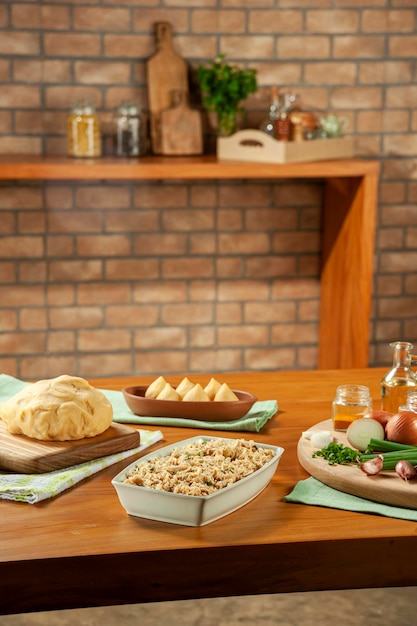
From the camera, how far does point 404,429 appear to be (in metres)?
1.56

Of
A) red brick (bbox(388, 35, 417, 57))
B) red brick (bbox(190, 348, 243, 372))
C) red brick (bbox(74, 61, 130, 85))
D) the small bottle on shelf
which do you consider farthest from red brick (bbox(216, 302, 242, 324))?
red brick (bbox(388, 35, 417, 57))

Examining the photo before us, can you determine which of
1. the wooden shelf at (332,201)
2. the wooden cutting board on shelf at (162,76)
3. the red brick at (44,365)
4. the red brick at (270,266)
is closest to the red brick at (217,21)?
the wooden cutting board on shelf at (162,76)

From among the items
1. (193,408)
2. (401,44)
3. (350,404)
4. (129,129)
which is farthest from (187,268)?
(350,404)

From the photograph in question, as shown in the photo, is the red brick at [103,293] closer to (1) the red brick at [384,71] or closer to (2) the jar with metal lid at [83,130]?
(2) the jar with metal lid at [83,130]

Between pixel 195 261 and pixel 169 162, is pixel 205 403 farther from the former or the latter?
pixel 195 261

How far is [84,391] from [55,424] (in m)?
0.10

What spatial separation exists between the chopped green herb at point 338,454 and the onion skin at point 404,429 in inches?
2.8

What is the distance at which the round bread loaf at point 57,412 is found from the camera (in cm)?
158

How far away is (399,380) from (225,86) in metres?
1.80

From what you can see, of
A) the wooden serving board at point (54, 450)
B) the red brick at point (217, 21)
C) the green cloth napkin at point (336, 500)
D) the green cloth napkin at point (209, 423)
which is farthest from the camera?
the red brick at point (217, 21)

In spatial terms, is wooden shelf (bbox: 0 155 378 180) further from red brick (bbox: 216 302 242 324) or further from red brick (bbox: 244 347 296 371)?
red brick (bbox: 244 347 296 371)

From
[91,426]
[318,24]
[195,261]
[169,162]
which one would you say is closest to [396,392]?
[91,426]

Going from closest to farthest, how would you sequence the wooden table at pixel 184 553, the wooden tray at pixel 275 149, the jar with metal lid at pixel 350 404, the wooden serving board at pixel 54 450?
the wooden table at pixel 184 553
the wooden serving board at pixel 54 450
the jar with metal lid at pixel 350 404
the wooden tray at pixel 275 149

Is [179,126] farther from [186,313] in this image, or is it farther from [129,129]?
[186,313]
